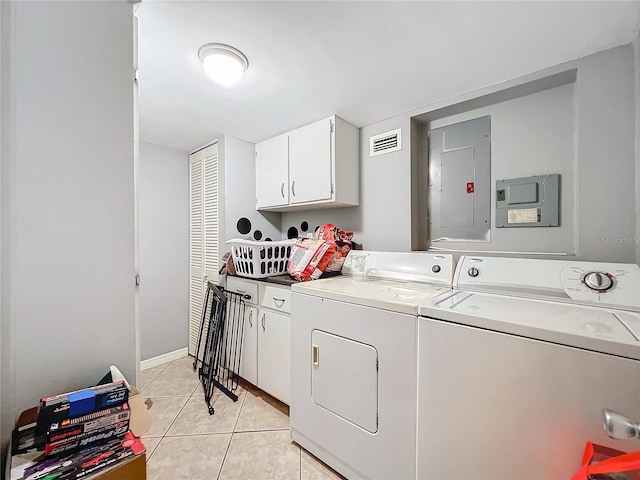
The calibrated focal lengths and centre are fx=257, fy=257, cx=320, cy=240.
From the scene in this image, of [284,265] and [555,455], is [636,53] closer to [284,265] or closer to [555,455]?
[555,455]

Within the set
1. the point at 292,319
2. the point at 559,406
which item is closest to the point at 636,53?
the point at 559,406

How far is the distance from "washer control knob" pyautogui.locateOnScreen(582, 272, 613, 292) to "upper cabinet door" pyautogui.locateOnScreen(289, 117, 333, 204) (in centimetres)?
151

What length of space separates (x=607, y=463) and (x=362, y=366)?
805mm

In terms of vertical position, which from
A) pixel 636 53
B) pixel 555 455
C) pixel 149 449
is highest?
pixel 636 53

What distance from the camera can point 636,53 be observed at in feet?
3.88

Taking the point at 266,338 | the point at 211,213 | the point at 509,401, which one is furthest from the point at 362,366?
the point at 211,213

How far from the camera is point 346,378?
132 centimetres

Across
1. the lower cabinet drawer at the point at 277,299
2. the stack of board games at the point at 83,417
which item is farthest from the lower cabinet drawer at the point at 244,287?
the stack of board games at the point at 83,417

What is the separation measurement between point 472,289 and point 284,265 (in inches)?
55.3

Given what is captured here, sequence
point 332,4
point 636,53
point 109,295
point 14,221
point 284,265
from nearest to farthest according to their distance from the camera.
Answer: point 14,221 → point 109,295 → point 332,4 → point 636,53 → point 284,265

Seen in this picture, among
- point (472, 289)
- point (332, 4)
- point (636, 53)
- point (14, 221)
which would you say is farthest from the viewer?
point (472, 289)

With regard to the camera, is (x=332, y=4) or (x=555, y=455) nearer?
(x=555, y=455)

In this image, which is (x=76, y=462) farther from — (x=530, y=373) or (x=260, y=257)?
(x=260, y=257)

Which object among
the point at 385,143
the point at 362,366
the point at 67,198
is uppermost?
the point at 385,143
